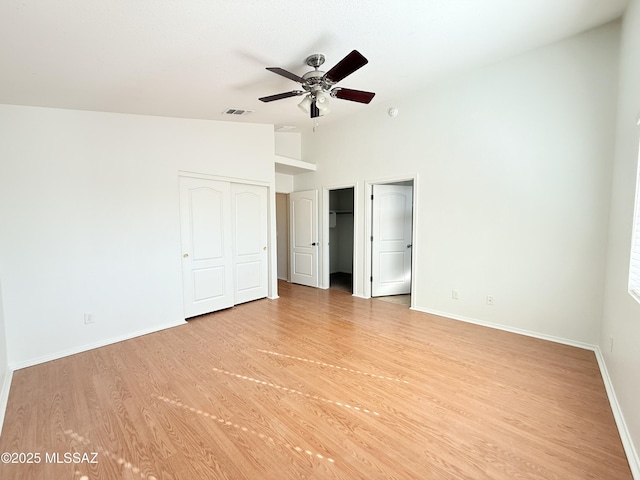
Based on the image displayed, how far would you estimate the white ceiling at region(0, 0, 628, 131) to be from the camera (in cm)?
193

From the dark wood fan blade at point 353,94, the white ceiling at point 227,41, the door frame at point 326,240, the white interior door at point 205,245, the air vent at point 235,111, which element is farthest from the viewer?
the door frame at point 326,240

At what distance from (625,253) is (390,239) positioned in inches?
123

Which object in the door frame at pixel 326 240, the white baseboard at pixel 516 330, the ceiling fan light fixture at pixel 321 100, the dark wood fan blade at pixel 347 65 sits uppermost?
the dark wood fan blade at pixel 347 65

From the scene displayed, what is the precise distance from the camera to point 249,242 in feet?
15.9

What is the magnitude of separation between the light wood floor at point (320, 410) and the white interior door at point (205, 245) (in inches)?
36.1

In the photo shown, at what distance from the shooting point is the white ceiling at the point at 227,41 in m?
1.93

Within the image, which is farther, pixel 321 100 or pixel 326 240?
pixel 326 240

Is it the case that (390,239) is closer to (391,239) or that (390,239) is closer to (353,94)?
(391,239)

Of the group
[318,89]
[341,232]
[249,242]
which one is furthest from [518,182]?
[341,232]

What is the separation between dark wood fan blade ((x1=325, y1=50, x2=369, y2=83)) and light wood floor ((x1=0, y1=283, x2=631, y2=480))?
8.72 feet

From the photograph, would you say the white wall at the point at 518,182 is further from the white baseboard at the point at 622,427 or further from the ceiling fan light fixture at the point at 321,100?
the ceiling fan light fixture at the point at 321,100

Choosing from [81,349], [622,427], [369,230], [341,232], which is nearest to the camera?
[622,427]

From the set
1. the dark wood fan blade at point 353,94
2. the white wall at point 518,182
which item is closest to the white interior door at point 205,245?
the dark wood fan blade at point 353,94

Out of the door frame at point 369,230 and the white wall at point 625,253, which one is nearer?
the white wall at point 625,253
